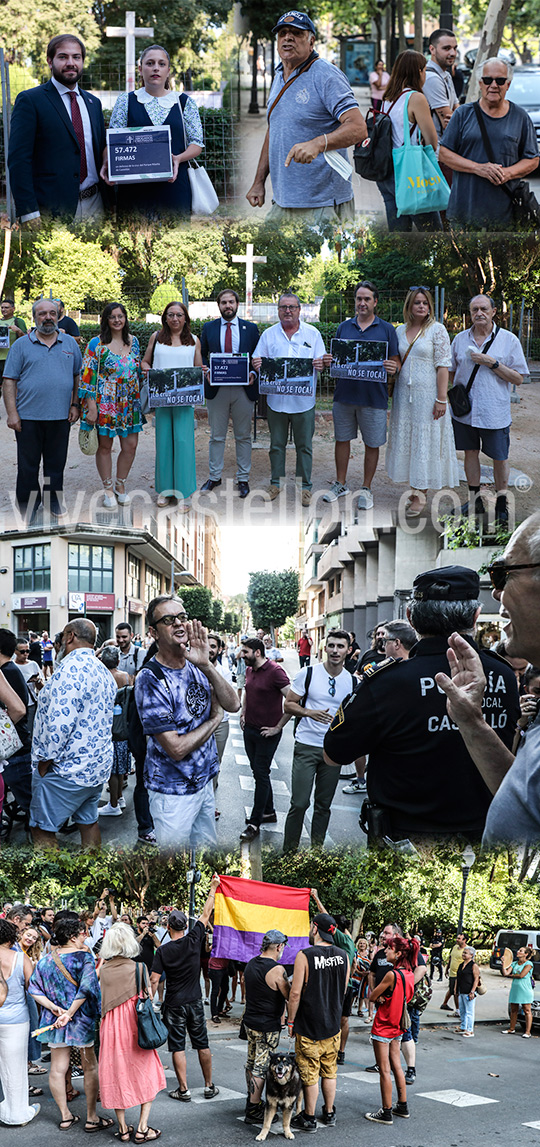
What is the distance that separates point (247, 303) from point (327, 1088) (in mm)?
4815

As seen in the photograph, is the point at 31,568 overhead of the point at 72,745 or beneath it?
overhead

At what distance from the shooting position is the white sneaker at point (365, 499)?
5.03m

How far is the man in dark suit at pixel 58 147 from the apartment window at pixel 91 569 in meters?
2.05

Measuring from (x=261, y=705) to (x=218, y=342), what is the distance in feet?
6.37

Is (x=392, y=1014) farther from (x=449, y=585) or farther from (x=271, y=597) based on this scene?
(x=449, y=585)

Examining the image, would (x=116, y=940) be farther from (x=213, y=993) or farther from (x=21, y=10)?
(x=21, y=10)

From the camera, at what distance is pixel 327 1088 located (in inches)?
255

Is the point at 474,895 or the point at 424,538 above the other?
the point at 424,538

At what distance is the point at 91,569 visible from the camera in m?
4.05

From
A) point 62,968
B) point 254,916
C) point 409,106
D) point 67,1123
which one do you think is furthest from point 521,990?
point 409,106

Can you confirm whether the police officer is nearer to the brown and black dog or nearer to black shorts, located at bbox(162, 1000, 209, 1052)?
the brown and black dog

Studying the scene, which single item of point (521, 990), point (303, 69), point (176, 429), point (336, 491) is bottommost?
point (521, 990)

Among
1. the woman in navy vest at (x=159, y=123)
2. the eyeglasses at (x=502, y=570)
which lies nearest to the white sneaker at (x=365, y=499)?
the woman in navy vest at (x=159, y=123)

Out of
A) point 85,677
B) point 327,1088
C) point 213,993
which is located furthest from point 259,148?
point 213,993
